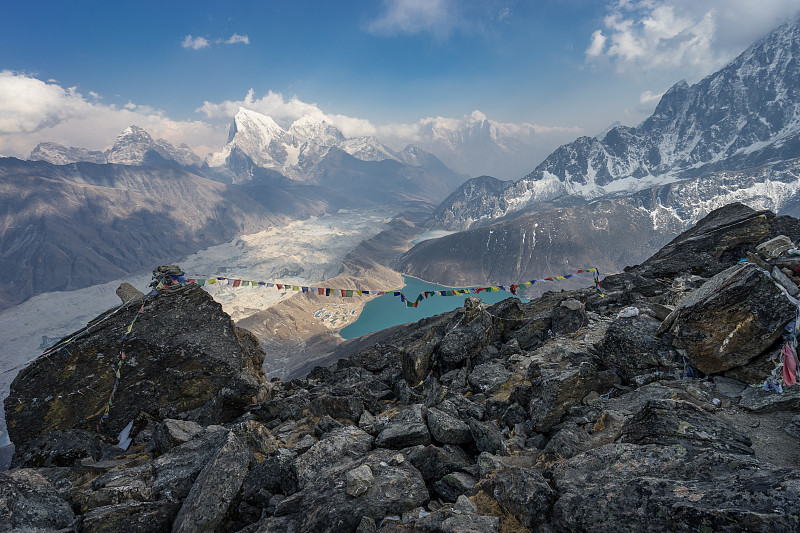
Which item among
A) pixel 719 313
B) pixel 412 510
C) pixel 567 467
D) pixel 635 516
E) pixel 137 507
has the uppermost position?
pixel 719 313

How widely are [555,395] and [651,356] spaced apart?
10.7ft

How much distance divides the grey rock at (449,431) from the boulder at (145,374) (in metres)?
9.59

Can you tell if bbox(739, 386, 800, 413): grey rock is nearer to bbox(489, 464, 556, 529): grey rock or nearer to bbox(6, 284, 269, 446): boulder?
bbox(489, 464, 556, 529): grey rock

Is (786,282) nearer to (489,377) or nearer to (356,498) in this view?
(489,377)

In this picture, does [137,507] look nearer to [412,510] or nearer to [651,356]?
[412,510]

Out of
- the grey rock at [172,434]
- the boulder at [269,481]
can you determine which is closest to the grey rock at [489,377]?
the boulder at [269,481]

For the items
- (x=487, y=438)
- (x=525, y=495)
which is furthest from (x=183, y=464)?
(x=525, y=495)

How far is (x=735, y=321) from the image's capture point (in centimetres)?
861

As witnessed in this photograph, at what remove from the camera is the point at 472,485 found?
7469mm

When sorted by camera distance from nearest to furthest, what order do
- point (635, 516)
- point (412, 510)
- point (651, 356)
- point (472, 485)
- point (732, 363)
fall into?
point (635, 516) → point (412, 510) → point (472, 485) → point (732, 363) → point (651, 356)

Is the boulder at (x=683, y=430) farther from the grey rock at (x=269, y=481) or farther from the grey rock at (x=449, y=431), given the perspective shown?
the grey rock at (x=269, y=481)

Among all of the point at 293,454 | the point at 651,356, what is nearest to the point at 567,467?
→ the point at 651,356

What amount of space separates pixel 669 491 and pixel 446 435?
A: 5.21 m

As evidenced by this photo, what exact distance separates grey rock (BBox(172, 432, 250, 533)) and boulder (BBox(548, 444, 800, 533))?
22.6ft
